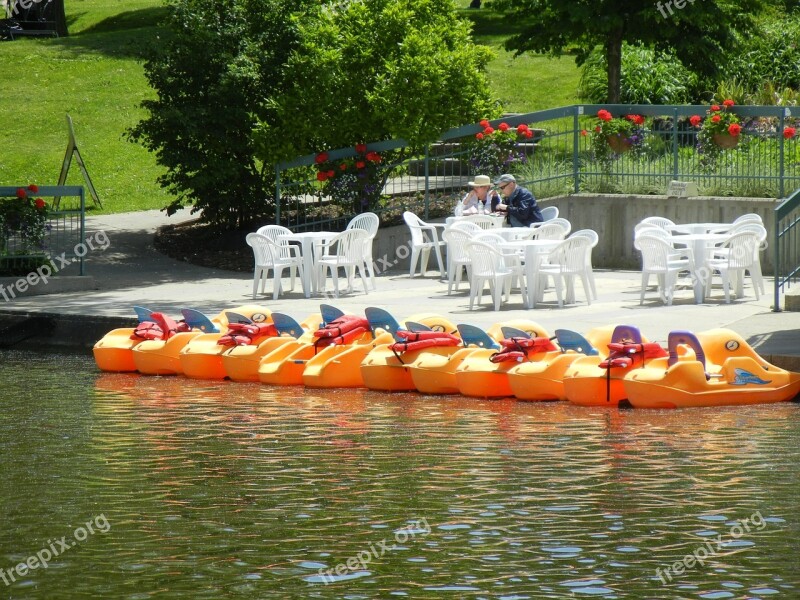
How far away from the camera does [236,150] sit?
21312 mm

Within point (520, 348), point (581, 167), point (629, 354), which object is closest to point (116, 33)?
point (581, 167)

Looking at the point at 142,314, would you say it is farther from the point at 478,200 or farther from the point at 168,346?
the point at 478,200

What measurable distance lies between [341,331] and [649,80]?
17258 mm

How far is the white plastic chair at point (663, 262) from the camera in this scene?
1566 cm

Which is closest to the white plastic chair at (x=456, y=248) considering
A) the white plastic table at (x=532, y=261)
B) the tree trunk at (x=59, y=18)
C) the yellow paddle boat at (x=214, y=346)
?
the white plastic table at (x=532, y=261)

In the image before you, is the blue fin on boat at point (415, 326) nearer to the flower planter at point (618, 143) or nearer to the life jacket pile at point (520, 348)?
the life jacket pile at point (520, 348)

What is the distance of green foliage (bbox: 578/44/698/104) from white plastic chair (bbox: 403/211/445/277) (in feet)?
32.9

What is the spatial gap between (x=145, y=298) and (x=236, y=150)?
15.8 feet

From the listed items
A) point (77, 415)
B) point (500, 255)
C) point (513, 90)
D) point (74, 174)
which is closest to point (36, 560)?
point (77, 415)

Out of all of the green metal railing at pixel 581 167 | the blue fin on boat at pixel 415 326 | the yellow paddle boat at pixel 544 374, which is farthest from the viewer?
the green metal railing at pixel 581 167

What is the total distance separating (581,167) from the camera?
70.1 feet

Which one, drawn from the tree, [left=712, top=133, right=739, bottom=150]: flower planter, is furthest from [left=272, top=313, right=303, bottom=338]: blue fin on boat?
the tree

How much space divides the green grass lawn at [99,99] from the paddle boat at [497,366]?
624 inches

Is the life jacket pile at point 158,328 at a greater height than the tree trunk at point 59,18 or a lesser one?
lesser
